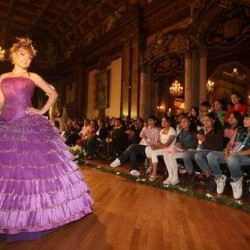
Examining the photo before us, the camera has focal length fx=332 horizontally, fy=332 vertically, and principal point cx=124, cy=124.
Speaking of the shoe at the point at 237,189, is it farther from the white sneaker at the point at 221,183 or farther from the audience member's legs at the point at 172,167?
the audience member's legs at the point at 172,167

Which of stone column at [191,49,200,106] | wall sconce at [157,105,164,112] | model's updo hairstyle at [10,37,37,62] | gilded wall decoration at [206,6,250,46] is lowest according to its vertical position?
model's updo hairstyle at [10,37,37,62]

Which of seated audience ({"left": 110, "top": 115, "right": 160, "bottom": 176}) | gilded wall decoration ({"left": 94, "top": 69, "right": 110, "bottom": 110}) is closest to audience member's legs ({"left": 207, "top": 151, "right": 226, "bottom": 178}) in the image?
seated audience ({"left": 110, "top": 115, "right": 160, "bottom": 176})

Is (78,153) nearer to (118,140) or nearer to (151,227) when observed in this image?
(118,140)

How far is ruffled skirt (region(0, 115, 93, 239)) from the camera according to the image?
9.36 feet

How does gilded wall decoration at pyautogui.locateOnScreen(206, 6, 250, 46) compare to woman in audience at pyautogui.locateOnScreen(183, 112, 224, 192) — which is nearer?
woman in audience at pyautogui.locateOnScreen(183, 112, 224, 192)

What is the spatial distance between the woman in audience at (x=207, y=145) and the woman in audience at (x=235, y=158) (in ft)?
0.74

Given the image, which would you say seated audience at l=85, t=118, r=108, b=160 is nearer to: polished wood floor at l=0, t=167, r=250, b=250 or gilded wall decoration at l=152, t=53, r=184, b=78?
gilded wall decoration at l=152, t=53, r=184, b=78

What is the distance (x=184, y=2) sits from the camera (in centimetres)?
1000

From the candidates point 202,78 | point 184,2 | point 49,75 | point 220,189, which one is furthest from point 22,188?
point 49,75

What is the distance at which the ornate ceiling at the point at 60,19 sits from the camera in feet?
46.8

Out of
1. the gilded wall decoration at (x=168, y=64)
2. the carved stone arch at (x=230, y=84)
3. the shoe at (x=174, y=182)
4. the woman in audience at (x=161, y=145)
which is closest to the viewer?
the shoe at (x=174, y=182)

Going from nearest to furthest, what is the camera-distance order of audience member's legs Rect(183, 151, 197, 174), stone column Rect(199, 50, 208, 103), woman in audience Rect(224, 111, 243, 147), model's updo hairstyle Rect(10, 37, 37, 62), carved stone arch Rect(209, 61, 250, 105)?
model's updo hairstyle Rect(10, 37, 37, 62) → woman in audience Rect(224, 111, 243, 147) → audience member's legs Rect(183, 151, 197, 174) → stone column Rect(199, 50, 208, 103) → carved stone arch Rect(209, 61, 250, 105)

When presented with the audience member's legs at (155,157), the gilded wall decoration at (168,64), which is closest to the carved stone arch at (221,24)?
the gilded wall decoration at (168,64)

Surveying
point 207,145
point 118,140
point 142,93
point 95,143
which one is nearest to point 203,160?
point 207,145
